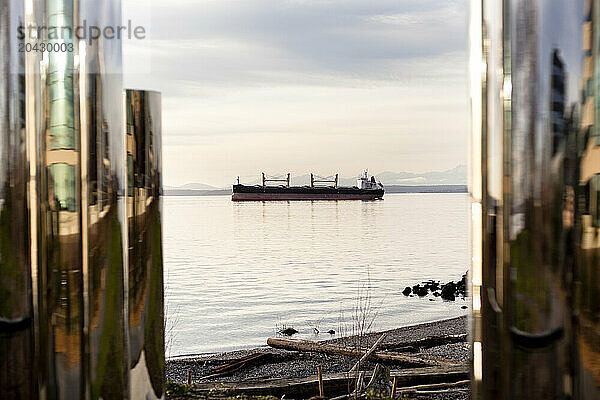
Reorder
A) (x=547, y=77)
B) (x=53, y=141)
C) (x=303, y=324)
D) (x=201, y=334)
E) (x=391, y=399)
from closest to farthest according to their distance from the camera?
(x=547, y=77)
(x=53, y=141)
(x=391, y=399)
(x=201, y=334)
(x=303, y=324)

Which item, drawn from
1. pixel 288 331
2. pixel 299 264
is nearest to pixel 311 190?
pixel 299 264

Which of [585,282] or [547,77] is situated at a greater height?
[547,77]

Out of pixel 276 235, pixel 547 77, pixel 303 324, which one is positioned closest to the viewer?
pixel 547 77

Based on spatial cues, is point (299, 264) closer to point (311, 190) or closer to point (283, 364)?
point (311, 190)

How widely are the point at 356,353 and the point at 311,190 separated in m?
6.50

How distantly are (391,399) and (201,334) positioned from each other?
12.9 feet

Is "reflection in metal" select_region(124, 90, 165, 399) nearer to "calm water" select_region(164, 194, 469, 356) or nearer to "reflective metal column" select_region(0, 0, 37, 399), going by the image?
"reflective metal column" select_region(0, 0, 37, 399)

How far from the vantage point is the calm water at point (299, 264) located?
5.91 meters

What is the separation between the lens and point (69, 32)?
540 mm

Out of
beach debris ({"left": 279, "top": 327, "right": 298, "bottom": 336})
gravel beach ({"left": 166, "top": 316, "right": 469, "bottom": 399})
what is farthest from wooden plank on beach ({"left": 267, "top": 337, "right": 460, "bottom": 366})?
beach debris ({"left": 279, "top": 327, "right": 298, "bottom": 336})

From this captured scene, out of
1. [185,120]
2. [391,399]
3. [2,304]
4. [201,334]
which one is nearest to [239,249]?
[185,120]

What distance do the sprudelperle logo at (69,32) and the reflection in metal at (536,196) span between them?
0.27m

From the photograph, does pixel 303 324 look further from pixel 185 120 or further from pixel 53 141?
pixel 53 141

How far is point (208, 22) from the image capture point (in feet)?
29.0
